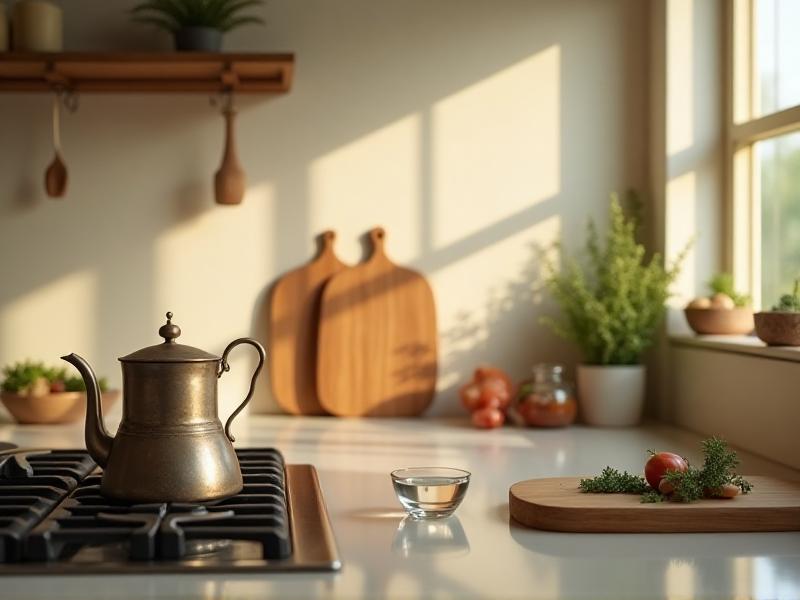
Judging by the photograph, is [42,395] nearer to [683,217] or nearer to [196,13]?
[196,13]

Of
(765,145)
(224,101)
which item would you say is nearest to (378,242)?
(224,101)

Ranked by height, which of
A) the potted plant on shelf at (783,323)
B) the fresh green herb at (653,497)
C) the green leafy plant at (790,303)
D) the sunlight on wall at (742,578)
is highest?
the green leafy plant at (790,303)

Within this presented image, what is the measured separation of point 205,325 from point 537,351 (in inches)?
29.5

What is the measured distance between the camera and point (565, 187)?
2.55 m

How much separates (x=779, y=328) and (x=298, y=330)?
3.50 feet

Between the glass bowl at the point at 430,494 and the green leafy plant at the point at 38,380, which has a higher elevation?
the green leafy plant at the point at 38,380

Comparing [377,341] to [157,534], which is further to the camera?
[377,341]

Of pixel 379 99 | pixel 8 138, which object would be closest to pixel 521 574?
pixel 379 99

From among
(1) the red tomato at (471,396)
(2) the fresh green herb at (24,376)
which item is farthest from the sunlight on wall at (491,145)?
(2) the fresh green herb at (24,376)

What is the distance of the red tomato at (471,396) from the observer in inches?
92.8

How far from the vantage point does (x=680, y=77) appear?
8.00 ft

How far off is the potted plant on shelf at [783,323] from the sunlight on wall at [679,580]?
0.84 metres

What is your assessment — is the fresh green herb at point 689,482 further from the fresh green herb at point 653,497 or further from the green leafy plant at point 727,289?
the green leafy plant at point 727,289

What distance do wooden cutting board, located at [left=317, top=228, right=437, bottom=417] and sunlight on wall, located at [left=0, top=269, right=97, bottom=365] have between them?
0.52 metres
